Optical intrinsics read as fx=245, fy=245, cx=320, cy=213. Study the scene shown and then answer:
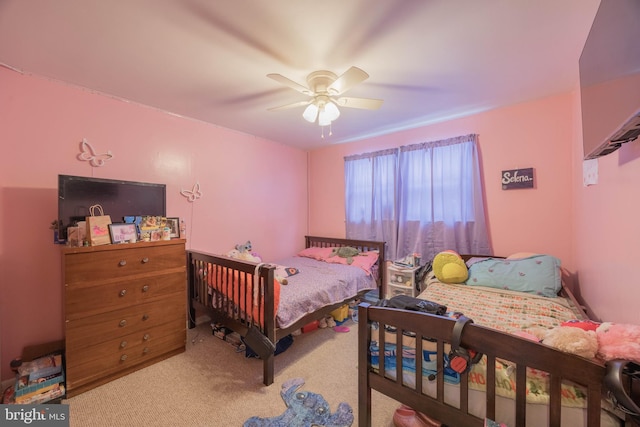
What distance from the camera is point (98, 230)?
1914 millimetres

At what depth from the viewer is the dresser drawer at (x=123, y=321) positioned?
1.78m

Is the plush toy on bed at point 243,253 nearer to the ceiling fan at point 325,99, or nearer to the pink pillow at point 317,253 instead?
the pink pillow at point 317,253

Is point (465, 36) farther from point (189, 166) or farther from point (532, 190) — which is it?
point (189, 166)

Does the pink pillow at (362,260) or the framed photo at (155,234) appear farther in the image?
the pink pillow at (362,260)

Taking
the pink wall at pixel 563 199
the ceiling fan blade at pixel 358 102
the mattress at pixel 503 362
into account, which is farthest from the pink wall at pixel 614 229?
the ceiling fan blade at pixel 358 102

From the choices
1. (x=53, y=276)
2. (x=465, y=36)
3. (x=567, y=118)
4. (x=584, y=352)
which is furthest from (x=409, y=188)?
(x=53, y=276)

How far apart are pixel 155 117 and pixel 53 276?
171 cm

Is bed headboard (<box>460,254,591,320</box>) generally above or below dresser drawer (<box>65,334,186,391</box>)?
above

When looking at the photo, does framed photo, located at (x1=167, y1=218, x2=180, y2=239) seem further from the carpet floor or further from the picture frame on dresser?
the carpet floor

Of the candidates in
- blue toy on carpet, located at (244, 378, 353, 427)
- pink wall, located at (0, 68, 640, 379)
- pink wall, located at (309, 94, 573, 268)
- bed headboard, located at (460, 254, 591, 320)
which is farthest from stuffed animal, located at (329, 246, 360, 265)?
blue toy on carpet, located at (244, 378, 353, 427)

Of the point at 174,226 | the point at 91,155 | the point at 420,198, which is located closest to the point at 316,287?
the point at 174,226

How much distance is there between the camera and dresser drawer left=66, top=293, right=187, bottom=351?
5.85ft

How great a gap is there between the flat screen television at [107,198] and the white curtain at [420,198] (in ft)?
8.35

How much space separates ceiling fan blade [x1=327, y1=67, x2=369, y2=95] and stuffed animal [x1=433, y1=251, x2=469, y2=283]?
193 centimetres
